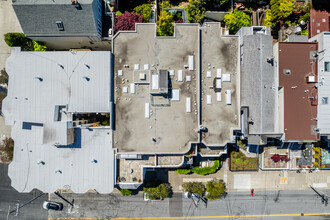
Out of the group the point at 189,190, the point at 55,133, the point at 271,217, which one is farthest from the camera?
the point at 271,217

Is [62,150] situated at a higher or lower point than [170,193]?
higher

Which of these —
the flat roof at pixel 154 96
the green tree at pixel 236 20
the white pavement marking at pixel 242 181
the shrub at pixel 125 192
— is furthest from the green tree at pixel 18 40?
the white pavement marking at pixel 242 181

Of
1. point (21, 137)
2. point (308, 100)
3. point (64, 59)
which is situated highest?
point (64, 59)

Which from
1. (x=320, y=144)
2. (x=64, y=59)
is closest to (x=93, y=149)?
(x=64, y=59)

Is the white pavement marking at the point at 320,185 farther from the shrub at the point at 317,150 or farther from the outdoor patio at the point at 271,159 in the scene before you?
the outdoor patio at the point at 271,159

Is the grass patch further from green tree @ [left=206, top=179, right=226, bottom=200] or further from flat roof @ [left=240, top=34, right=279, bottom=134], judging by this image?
flat roof @ [left=240, top=34, right=279, bottom=134]

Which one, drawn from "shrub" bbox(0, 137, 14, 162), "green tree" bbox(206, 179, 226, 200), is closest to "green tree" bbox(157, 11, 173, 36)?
"green tree" bbox(206, 179, 226, 200)

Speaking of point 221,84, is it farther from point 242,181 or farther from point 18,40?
point 18,40

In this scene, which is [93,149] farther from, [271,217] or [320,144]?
[320,144]
